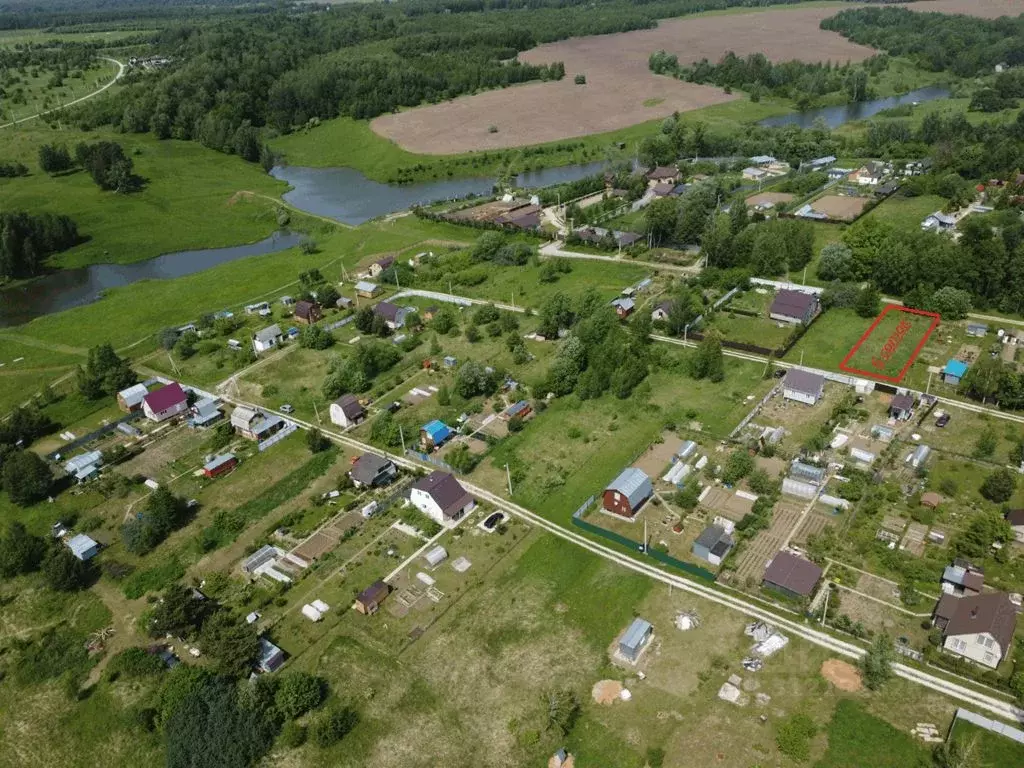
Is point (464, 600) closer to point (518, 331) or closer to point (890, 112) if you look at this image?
point (518, 331)

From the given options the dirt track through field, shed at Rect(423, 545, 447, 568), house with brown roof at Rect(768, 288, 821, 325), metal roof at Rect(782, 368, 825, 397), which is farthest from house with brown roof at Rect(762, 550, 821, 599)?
the dirt track through field

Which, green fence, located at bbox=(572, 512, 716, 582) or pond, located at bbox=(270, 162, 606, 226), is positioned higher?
green fence, located at bbox=(572, 512, 716, 582)

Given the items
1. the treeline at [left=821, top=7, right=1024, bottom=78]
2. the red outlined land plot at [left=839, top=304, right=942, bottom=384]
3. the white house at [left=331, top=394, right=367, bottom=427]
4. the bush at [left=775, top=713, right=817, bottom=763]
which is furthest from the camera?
the treeline at [left=821, top=7, right=1024, bottom=78]

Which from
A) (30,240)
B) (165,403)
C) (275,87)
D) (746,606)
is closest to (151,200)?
(30,240)

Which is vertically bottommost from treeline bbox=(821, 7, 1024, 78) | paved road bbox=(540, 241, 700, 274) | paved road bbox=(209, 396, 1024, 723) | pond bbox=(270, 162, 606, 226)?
pond bbox=(270, 162, 606, 226)

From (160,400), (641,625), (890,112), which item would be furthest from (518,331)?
(890,112)

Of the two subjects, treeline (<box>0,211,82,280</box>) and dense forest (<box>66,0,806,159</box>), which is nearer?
treeline (<box>0,211,82,280</box>)

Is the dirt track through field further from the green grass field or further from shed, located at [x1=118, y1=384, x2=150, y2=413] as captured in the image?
the green grass field
